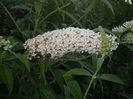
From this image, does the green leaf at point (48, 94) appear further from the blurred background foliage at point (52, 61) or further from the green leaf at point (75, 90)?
the green leaf at point (75, 90)

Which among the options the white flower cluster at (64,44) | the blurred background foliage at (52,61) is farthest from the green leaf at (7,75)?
the white flower cluster at (64,44)

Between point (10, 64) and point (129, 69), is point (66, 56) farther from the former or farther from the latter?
point (129, 69)

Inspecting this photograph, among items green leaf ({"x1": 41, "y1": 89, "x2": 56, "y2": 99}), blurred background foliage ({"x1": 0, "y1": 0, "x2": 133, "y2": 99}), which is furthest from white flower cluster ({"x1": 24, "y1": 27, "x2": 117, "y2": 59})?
green leaf ({"x1": 41, "y1": 89, "x2": 56, "y2": 99})

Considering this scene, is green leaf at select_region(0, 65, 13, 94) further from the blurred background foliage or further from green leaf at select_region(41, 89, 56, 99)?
green leaf at select_region(41, 89, 56, 99)

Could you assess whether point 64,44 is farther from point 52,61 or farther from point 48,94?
point 48,94

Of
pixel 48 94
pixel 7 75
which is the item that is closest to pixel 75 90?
pixel 48 94

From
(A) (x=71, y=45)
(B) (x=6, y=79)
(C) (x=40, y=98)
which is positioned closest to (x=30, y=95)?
(C) (x=40, y=98)
